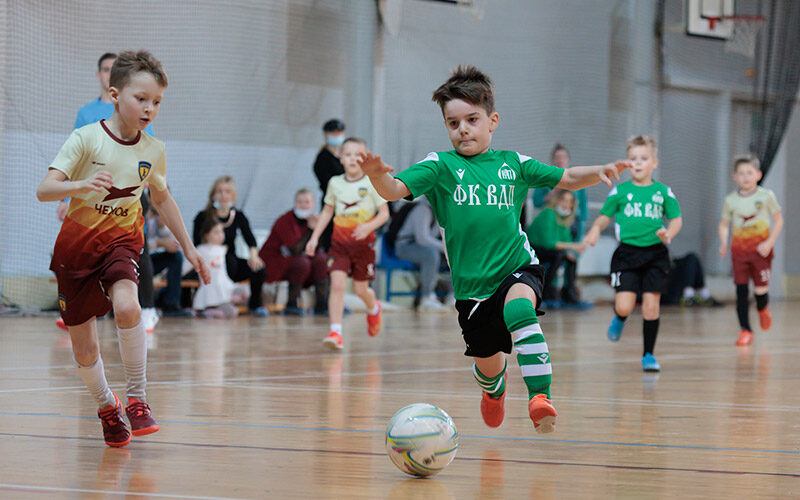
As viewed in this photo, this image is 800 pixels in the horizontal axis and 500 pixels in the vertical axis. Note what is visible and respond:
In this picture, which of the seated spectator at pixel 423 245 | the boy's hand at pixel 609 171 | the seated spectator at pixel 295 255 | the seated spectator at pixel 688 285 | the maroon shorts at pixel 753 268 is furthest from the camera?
the seated spectator at pixel 688 285

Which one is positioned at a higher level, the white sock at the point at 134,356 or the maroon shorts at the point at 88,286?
the maroon shorts at the point at 88,286

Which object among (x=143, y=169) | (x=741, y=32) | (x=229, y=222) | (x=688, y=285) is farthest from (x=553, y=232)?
(x=143, y=169)

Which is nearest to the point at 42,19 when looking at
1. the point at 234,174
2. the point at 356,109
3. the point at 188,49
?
the point at 188,49

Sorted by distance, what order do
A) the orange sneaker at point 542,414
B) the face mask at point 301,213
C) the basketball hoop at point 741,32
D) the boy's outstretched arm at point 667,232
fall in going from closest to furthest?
the orange sneaker at point 542,414 < the boy's outstretched arm at point 667,232 < the face mask at point 301,213 < the basketball hoop at point 741,32

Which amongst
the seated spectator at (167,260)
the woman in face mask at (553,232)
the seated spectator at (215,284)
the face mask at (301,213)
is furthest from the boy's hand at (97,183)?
the woman in face mask at (553,232)

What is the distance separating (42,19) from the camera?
10492 millimetres

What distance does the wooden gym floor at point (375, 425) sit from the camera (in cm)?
269

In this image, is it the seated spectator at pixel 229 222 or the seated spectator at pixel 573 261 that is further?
the seated spectator at pixel 573 261

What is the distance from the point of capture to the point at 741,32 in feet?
49.0

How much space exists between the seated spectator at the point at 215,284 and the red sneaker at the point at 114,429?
664cm

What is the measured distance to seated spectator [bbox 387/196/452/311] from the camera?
11.4 meters

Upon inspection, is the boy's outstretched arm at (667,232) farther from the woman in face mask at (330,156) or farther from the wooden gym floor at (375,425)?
the woman in face mask at (330,156)

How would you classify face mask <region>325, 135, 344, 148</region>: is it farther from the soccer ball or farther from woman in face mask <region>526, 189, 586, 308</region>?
the soccer ball

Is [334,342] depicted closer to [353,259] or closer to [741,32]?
[353,259]
